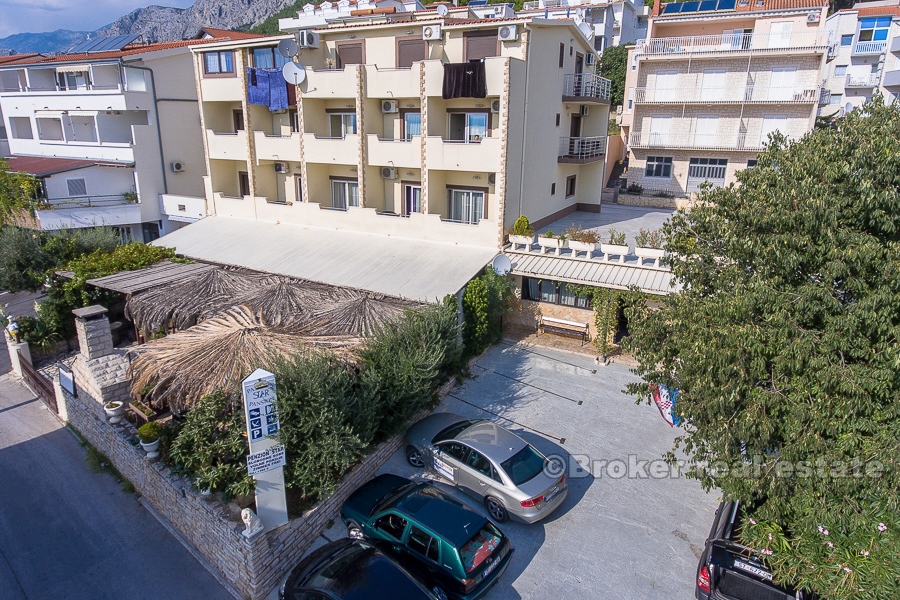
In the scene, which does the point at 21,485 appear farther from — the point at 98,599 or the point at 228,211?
the point at 228,211

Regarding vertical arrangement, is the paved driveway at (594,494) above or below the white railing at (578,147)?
below

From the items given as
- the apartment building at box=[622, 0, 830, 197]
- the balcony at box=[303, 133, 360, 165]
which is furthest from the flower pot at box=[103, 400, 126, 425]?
the apartment building at box=[622, 0, 830, 197]

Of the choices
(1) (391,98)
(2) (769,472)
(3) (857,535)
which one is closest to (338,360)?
(2) (769,472)

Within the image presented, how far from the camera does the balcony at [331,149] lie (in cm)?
2422

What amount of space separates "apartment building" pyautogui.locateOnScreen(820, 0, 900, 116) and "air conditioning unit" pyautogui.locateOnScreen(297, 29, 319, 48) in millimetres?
50449

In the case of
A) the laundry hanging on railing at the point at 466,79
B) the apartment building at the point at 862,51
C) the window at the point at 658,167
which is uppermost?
the apartment building at the point at 862,51

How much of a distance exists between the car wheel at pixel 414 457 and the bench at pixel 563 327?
899 centimetres

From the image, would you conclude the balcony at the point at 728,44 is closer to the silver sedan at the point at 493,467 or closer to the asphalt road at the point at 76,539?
the silver sedan at the point at 493,467

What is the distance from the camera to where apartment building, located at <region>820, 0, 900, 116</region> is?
5212 centimetres

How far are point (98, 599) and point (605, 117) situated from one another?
100 ft

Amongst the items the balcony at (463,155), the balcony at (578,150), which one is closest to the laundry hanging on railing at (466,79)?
the balcony at (463,155)

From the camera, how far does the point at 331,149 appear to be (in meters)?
24.8

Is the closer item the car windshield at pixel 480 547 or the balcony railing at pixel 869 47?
the car windshield at pixel 480 547

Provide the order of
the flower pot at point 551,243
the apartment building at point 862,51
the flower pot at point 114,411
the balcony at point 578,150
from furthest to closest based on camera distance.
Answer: the apartment building at point 862,51 < the balcony at point 578,150 < the flower pot at point 551,243 < the flower pot at point 114,411
